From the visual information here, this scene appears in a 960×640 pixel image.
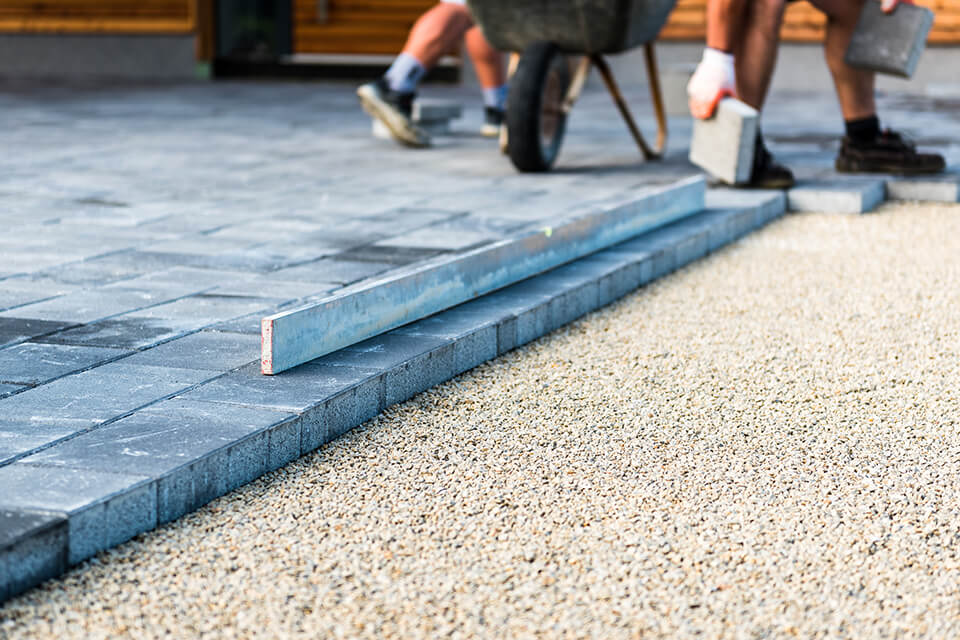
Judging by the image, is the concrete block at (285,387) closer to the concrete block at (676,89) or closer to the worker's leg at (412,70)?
the worker's leg at (412,70)

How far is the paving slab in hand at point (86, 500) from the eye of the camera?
1.74 metres

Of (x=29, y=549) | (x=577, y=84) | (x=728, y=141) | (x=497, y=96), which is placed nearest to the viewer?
(x=29, y=549)

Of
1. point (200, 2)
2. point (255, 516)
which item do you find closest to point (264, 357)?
point (255, 516)

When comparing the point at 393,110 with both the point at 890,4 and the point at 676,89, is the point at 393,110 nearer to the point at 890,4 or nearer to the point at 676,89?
the point at 676,89

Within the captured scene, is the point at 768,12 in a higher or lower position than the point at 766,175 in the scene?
higher

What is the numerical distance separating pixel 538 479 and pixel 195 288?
1.24m

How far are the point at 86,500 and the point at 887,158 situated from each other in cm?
444

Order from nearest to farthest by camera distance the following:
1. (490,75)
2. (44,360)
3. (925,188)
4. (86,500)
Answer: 1. (86,500)
2. (44,360)
3. (925,188)
4. (490,75)

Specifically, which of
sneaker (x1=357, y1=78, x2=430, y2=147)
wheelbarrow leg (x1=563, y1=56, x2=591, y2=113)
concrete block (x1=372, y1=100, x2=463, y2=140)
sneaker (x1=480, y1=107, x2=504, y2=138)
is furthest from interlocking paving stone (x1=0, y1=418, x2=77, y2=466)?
sneaker (x1=480, y1=107, x2=504, y2=138)

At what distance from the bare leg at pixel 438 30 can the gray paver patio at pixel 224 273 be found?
1.41 ft

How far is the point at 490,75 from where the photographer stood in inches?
256

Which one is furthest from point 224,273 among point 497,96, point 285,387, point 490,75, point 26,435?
point 497,96

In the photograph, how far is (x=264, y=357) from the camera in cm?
236

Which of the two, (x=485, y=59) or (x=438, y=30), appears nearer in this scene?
(x=438, y=30)
